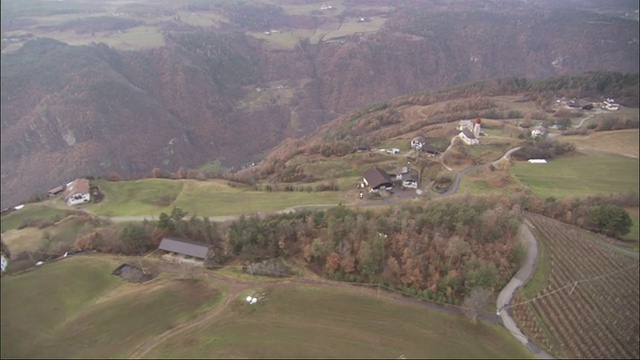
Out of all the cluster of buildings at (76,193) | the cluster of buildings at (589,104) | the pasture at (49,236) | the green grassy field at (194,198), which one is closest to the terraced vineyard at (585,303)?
the green grassy field at (194,198)

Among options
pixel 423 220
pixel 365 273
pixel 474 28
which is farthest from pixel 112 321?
pixel 474 28

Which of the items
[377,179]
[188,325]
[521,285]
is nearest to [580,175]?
[377,179]

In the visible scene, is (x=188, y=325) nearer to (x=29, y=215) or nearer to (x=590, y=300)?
(x=590, y=300)

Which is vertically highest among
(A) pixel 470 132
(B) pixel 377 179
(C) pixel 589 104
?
(C) pixel 589 104

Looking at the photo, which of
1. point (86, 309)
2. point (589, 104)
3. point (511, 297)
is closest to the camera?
point (86, 309)

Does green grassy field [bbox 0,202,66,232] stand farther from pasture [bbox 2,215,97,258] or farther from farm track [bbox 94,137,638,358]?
farm track [bbox 94,137,638,358]

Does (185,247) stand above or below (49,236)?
above

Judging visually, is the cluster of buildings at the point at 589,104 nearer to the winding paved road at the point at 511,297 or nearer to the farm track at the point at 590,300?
the farm track at the point at 590,300
